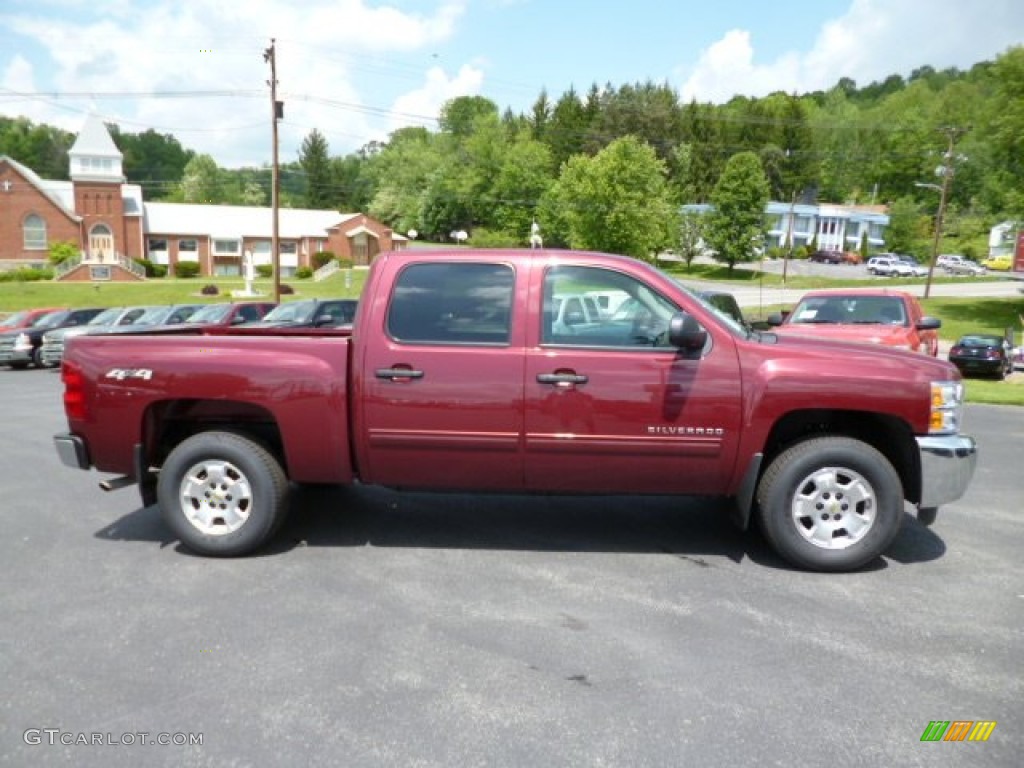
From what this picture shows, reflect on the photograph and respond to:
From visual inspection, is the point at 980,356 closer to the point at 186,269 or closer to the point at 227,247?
the point at 186,269

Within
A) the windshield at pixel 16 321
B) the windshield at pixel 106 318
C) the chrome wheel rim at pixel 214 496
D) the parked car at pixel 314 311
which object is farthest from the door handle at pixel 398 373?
the windshield at pixel 16 321

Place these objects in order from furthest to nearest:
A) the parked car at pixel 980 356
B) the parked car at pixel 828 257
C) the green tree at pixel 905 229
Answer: the green tree at pixel 905 229 < the parked car at pixel 828 257 < the parked car at pixel 980 356

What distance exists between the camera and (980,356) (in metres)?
22.4

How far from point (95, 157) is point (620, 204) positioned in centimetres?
→ 4180

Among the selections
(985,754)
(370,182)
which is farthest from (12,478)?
(370,182)

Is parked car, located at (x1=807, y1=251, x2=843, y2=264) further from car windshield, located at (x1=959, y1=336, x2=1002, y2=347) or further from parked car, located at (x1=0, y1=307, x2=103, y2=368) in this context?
parked car, located at (x1=0, y1=307, x2=103, y2=368)

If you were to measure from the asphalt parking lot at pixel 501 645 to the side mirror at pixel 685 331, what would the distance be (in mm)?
1418

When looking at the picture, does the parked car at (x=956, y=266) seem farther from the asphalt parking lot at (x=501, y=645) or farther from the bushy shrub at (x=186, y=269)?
the asphalt parking lot at (x=501, y=645)

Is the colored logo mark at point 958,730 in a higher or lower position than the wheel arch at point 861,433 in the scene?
lower

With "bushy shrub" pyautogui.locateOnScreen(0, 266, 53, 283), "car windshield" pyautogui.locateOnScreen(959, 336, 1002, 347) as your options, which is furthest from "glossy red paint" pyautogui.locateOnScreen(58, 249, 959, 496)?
"bushy shrub" pyautogui.locateOnScreen(0, 266, 53, 283)

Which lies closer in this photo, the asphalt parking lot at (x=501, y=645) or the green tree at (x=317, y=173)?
the asphalt parking lot at (x=501, y=645)

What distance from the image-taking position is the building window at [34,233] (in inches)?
2363

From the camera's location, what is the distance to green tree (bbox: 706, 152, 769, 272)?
204 feet

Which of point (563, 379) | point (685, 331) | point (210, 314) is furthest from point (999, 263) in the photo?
point (563, 379)
